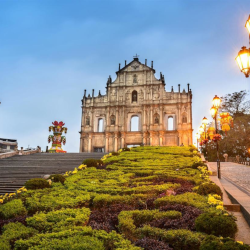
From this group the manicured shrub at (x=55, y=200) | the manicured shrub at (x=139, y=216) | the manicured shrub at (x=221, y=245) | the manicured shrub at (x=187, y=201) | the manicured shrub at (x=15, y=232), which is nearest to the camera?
the manicured shrub at (x=221, y=245)

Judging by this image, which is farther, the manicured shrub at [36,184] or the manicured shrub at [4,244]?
the manicured shrub at [36,184]

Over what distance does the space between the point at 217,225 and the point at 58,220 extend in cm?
371

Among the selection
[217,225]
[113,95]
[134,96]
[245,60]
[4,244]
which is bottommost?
[4,244]

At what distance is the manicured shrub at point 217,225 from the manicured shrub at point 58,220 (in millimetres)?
2803

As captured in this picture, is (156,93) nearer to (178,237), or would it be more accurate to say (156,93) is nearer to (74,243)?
(178,237)

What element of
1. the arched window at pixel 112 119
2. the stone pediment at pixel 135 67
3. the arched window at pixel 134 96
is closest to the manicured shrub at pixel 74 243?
the arched window at pixel 112 119

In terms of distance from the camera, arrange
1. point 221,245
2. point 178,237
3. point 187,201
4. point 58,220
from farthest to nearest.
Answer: point 187,201 < point 58,220 < point 178,237 < point 221,245

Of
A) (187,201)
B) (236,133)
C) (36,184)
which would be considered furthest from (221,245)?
(236,133)

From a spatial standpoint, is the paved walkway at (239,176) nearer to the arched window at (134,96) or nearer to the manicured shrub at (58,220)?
the manicured shrub at (58,220)

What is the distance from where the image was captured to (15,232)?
562 cm

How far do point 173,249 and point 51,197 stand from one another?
489 centimetres

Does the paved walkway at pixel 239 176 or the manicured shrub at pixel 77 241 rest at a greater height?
the paved walkway at pixel 239 176

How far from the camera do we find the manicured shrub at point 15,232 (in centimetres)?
534

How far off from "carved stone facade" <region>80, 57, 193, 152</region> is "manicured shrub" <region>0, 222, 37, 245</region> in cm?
3526
